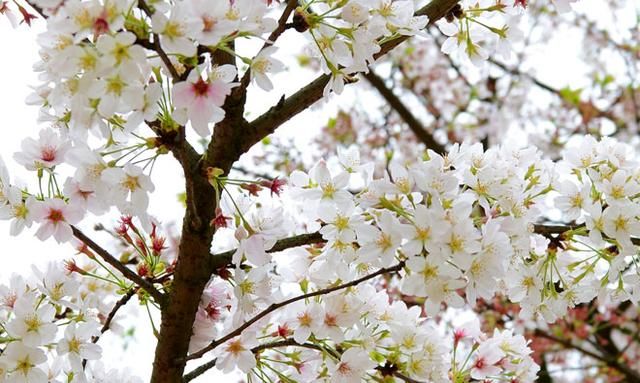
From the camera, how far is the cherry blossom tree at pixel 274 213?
2.66 ft

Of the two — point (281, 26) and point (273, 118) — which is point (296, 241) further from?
point (281, 26)

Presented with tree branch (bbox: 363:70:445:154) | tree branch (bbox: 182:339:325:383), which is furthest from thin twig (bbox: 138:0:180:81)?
tree branch (bbox: 363:70:445:154)

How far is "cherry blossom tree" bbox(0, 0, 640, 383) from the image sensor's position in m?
0.81

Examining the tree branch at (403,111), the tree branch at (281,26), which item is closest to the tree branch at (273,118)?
the tree branch at (281,26)

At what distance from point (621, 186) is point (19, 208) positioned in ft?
2.57

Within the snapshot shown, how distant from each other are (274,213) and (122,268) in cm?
22

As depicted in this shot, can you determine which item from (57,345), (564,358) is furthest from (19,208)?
(564,358)

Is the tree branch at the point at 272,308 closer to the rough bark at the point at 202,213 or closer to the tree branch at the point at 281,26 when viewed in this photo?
the rough bark at the point at 202,213

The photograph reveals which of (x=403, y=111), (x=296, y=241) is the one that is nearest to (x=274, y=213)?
(x=296, y=241)

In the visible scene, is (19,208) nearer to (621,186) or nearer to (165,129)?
(165,129)

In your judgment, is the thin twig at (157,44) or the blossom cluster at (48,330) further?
the blossom cluster at (48,330)

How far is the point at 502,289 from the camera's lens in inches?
46.3

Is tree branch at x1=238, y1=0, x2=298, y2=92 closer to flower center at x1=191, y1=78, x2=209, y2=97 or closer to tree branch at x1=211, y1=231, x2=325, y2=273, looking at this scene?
flower center at x1=191, y1=78, x2=209, y2=97

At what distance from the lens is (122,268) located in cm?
104
